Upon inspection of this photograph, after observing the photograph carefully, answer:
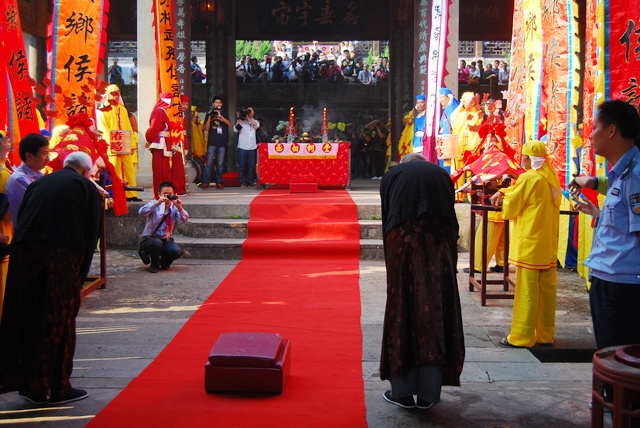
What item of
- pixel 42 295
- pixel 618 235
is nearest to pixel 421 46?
pixel 618 235

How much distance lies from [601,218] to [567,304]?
3274 millimetres

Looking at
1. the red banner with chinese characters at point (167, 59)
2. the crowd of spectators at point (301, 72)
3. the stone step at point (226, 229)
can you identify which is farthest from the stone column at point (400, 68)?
the stone step at point (226, 229)

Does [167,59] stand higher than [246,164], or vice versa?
[167,59]

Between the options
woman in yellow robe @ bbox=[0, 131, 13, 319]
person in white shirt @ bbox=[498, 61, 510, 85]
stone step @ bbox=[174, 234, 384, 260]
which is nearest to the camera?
woman in yellow robe @ bbox=[0, 131, 13, 319]

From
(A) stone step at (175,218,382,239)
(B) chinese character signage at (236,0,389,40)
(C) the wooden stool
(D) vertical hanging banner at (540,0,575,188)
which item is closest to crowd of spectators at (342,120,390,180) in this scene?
(B) chinese character signage at (236,0,389,40)

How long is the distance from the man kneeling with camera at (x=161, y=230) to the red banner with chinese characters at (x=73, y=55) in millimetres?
1156

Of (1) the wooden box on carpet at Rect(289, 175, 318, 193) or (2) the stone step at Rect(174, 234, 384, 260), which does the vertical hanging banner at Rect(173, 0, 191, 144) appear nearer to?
(1) the wooden box on carpet at Rect(289, 175, 318, 193)

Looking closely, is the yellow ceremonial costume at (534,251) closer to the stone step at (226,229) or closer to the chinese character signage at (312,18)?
the stone step at (226,229)

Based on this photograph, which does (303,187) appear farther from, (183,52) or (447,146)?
(183,52)

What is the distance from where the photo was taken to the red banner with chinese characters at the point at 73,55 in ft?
24.9

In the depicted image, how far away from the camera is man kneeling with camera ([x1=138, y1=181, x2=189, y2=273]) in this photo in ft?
26.1

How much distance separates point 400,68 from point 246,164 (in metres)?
5.45

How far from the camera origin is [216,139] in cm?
1329

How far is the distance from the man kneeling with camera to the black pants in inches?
208
